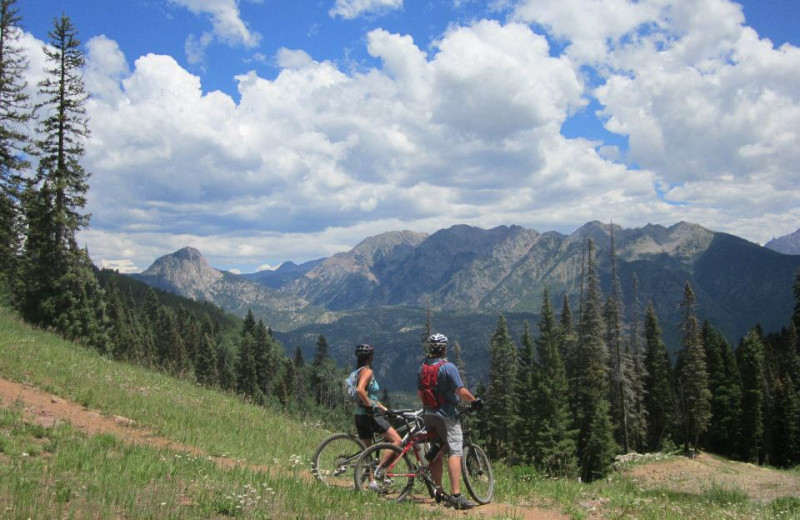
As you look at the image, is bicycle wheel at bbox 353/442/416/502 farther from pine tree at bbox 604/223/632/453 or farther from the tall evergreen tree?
the tall evergreen tree

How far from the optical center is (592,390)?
40406 mm

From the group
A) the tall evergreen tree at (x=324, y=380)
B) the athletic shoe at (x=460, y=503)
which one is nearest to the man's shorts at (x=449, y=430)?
the athletic shoe at (x=460, y=503)

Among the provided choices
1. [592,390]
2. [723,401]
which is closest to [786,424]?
[723,401]

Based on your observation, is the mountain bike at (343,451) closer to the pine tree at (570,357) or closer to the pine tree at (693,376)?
the pine tree at (570,357)

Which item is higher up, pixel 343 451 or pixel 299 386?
pixel 343 451

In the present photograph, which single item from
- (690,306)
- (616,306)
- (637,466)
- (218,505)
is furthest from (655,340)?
(218,505)

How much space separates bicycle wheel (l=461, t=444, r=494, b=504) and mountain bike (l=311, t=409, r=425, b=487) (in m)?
1.12

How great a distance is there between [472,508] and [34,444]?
7602 mm

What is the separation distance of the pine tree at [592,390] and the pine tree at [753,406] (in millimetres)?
21086

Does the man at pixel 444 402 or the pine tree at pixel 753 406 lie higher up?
the man at pixel 444 402

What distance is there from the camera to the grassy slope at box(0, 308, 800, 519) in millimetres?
6547

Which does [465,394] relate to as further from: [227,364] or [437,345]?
[227,364]

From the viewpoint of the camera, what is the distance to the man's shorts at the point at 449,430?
8.80 metres

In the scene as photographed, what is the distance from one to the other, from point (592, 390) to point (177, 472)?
37.8 m
